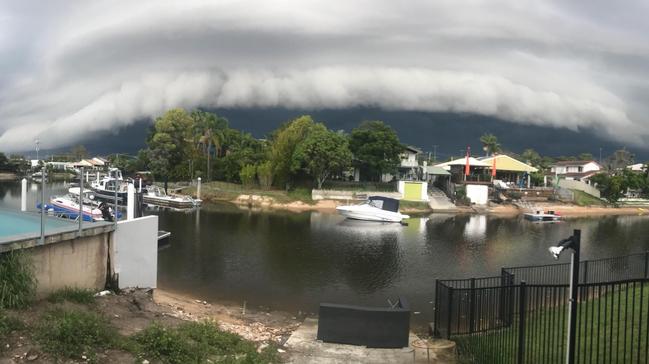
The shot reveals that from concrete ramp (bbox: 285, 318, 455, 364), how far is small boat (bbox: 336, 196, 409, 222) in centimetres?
3710

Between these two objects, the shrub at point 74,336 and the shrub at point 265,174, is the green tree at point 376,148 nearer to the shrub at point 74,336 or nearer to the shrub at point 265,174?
the shrub at point 265,174

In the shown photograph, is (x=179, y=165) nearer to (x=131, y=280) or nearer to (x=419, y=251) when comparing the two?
(x=419, y=251)

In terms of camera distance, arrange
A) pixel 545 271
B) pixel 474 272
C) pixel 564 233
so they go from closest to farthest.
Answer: pixel 545 271
pixel 474 272
pixel 564 233

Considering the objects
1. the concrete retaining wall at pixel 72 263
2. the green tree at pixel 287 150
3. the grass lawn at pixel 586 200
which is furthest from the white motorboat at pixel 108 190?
the grass lawn at pixel 586 200

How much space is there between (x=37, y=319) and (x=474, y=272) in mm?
21626

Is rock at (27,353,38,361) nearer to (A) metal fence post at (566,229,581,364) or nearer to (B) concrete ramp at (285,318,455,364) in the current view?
(B) concrete ramp at (285,318,455,364)

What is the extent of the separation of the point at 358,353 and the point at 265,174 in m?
58.9

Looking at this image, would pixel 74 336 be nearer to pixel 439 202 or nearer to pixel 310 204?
pixel 310 204

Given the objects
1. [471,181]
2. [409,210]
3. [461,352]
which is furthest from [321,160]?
[461,352]

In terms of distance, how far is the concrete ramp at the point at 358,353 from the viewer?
9.91 meters

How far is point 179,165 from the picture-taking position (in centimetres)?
8100

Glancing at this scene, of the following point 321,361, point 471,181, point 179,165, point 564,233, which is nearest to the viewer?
point 321,361

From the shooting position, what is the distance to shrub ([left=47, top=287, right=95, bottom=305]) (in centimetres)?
1079

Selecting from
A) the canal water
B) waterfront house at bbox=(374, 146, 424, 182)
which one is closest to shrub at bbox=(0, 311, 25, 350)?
the canal water
